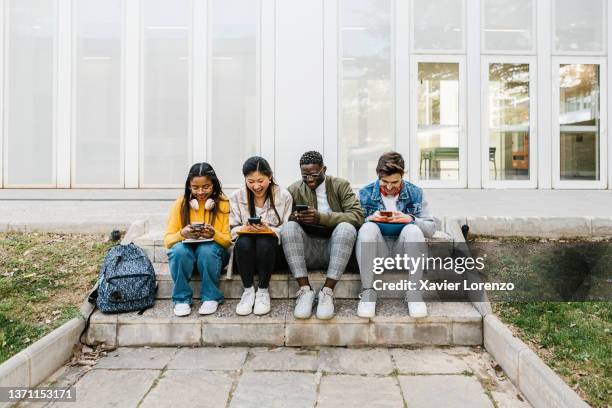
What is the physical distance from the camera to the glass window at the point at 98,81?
9242mm

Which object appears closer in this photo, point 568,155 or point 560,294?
point 560,294

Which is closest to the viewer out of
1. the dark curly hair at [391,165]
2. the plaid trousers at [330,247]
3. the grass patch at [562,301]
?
the grass patch at [562,301]

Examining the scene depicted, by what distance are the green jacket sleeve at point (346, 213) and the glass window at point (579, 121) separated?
7696mm

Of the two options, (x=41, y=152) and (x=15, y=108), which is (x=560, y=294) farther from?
(x=15, y=108)

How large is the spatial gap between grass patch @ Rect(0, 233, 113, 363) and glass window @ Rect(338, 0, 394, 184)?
579 cm

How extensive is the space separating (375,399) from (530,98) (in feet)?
29.2

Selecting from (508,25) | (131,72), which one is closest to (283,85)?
(131,72)

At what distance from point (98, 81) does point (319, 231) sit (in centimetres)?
764

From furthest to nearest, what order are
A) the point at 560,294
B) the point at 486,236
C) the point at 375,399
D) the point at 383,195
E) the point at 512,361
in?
1. the point at 486,236
2. the point at 383,195
3. the point at 560,294
4. the point at 512,361
5. the point at 375,399

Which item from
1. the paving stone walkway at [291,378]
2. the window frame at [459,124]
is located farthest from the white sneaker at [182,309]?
the window frame at [459,124]

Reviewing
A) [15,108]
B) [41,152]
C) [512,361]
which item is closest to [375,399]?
[512,361]

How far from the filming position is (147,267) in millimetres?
3639

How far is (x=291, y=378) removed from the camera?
2.86m

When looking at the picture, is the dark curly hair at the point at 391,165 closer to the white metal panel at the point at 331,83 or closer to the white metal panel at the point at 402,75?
the white metal panel at the point at 331,83
